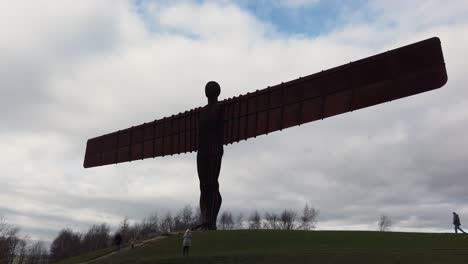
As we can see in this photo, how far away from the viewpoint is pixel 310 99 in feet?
59.9

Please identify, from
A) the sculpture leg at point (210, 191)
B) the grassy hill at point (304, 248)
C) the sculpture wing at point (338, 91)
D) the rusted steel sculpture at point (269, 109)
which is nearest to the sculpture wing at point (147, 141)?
the rusted steel sculpture at point (269, 109)

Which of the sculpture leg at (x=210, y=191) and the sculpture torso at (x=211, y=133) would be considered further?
the sculpture torso at (x=211, y=133)

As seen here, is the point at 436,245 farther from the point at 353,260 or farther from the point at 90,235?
the point at 90,235

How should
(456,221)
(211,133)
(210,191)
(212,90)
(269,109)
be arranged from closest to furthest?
1. (269,109)
2. (210,191)
3. (211,133)
4. (212,90)
5. (456,221)

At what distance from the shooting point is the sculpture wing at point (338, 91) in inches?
618

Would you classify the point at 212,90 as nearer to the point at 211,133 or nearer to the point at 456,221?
the point at 211,133

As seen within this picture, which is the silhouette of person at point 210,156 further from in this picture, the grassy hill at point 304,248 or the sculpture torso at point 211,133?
the grassy hill at point 304,248

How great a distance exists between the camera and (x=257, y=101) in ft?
65.9

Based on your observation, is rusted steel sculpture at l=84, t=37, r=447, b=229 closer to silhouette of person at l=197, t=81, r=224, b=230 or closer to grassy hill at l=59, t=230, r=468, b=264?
silhouette of person at l=197, t=81, r=224, b=230

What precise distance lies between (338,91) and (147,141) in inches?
424

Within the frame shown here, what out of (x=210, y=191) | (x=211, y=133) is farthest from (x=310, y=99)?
(x=210, y=191)

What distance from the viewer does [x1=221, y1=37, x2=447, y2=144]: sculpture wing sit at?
1569 cm

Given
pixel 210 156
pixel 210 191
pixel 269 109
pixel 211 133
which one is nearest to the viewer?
pixel 269 109

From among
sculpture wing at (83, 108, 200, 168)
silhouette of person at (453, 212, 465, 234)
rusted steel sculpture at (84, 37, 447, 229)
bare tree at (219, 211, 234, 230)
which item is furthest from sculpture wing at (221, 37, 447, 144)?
bare tree at (219, 211, 234, 230)
